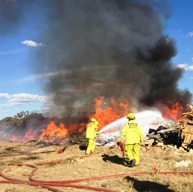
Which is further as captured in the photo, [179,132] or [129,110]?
[129,110]

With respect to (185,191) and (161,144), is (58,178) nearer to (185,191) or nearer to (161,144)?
(185,191)

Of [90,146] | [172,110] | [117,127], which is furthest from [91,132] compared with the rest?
[172,110]

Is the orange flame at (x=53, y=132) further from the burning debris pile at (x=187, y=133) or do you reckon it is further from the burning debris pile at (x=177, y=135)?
the burning debris pile at (x=187, y=133)

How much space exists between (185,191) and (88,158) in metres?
7.79

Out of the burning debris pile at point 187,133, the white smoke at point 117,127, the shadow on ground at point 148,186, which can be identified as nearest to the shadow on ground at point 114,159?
the shadow on ground at point 148,186

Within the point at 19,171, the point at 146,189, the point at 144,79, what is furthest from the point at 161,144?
the point at 144,79

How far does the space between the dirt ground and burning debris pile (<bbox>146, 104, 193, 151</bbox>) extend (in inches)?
29.6

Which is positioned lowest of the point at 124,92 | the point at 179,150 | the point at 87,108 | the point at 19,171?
the point at 19,171

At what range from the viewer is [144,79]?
35406mm

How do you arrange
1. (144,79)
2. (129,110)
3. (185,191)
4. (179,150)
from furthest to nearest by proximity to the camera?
(144,79), (129,110), (179,150), (185,191)

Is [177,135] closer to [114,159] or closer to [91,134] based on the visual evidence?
[91,134]

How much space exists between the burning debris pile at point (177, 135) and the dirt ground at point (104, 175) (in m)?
0.75

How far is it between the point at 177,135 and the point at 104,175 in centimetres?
853

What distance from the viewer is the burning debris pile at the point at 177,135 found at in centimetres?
1733
